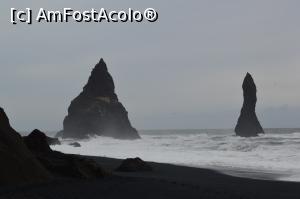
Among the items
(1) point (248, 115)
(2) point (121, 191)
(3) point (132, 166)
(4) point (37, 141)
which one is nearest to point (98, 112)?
(1) point (248, 115)

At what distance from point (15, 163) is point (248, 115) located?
308ft

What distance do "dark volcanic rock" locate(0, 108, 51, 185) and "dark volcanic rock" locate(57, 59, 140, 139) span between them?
82711mm

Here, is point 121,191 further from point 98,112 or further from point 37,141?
point 98,112

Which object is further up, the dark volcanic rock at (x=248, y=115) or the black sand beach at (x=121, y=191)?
the dark volcanic rock at (x=248, y=115)

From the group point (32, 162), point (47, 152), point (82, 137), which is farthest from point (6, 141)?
point (82, 137)

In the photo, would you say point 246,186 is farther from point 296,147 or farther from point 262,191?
point 296,147

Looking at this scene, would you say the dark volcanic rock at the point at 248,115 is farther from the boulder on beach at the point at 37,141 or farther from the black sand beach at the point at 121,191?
the black sand beach at the point at 121,191

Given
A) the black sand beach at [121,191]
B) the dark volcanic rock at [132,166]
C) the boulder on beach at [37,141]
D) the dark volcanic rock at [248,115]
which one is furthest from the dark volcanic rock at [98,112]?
the black sand beach at [121,191]

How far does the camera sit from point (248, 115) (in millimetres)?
103625

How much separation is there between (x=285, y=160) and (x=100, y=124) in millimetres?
73856

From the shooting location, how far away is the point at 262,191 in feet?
49.8

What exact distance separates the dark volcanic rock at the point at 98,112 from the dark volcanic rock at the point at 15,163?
271 feet

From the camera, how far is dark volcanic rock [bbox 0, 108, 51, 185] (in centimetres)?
1355

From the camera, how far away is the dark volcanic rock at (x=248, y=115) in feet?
334
